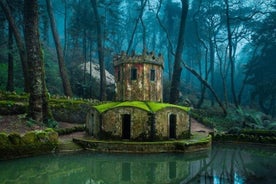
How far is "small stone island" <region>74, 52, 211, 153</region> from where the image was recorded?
57.7 feet

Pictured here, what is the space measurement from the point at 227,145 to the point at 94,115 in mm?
11245

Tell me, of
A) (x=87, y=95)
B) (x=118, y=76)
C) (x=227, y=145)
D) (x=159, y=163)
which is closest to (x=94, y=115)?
(x=118, y=76)

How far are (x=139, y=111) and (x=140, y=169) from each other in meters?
6.87

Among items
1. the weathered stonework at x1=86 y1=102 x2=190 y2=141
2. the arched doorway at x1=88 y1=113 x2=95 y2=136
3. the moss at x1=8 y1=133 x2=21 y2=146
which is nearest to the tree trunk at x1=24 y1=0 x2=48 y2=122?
the arched doorway at x1=88 y1=113 x2=95 y2=136

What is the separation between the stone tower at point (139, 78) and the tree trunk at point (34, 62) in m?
6.88

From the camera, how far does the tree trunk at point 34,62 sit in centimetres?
1948

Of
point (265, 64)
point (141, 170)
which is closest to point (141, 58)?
point (141, 170)

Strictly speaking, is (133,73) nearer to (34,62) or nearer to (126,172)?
(34,62)

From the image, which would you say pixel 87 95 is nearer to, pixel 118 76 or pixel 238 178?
pixel 118 76

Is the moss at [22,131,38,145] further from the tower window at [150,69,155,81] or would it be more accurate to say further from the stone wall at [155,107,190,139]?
the tower window at [150,69,155,81]

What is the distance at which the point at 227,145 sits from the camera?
21.4 m

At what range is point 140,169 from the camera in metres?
13.0

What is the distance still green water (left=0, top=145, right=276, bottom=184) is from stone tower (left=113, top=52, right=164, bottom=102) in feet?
24.6

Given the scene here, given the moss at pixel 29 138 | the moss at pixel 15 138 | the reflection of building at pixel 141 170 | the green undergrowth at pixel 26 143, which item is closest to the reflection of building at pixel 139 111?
the reflection of building at pixel 141 170
